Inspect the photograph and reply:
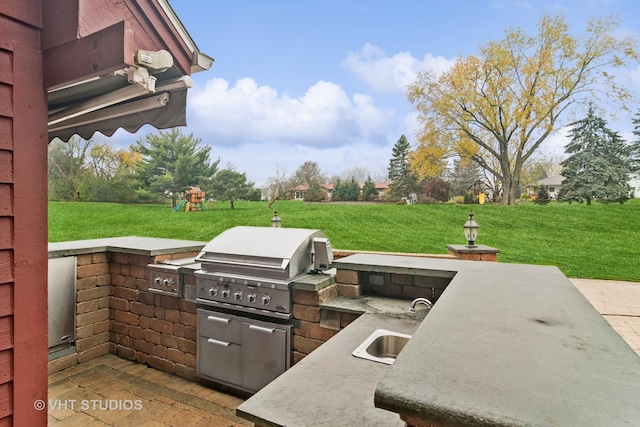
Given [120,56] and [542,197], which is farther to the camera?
[542,197]

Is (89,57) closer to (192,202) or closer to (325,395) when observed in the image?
(325,395)

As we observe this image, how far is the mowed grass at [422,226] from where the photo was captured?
32.4 feet

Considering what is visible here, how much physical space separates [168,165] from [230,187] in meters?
2.89

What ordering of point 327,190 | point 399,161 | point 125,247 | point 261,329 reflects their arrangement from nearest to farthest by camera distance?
point 261,329, point 125,247, point 327,190, point 399,161

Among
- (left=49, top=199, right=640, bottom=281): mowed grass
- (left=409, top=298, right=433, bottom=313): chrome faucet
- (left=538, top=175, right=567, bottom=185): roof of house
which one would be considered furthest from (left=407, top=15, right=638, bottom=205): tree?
(left=409, top=298, right=433, bottom=313): chrome faucet

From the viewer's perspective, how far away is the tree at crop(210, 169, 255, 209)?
52.4ft

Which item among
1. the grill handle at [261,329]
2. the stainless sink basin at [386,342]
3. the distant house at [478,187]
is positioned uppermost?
the distant house at [478,187]

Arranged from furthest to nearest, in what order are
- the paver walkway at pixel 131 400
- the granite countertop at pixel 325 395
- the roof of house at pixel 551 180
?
the roof of house at pixel 551 180
the paver walkway at pixel 131 400
the granite countertop at pixel 325 395

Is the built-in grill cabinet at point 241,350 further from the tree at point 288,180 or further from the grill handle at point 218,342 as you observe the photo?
the tree at point 288,180

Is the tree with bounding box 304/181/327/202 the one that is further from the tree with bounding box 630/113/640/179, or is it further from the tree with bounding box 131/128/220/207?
the tree with bounding box 630/113/640/179

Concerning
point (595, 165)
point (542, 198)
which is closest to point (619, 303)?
point (595, 165)

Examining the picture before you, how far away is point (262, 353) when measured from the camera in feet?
8.62

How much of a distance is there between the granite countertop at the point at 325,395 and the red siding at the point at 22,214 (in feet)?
3.29

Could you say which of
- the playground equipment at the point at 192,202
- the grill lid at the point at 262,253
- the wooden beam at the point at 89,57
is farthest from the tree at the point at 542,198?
the wooden beam at the point at 89,57
